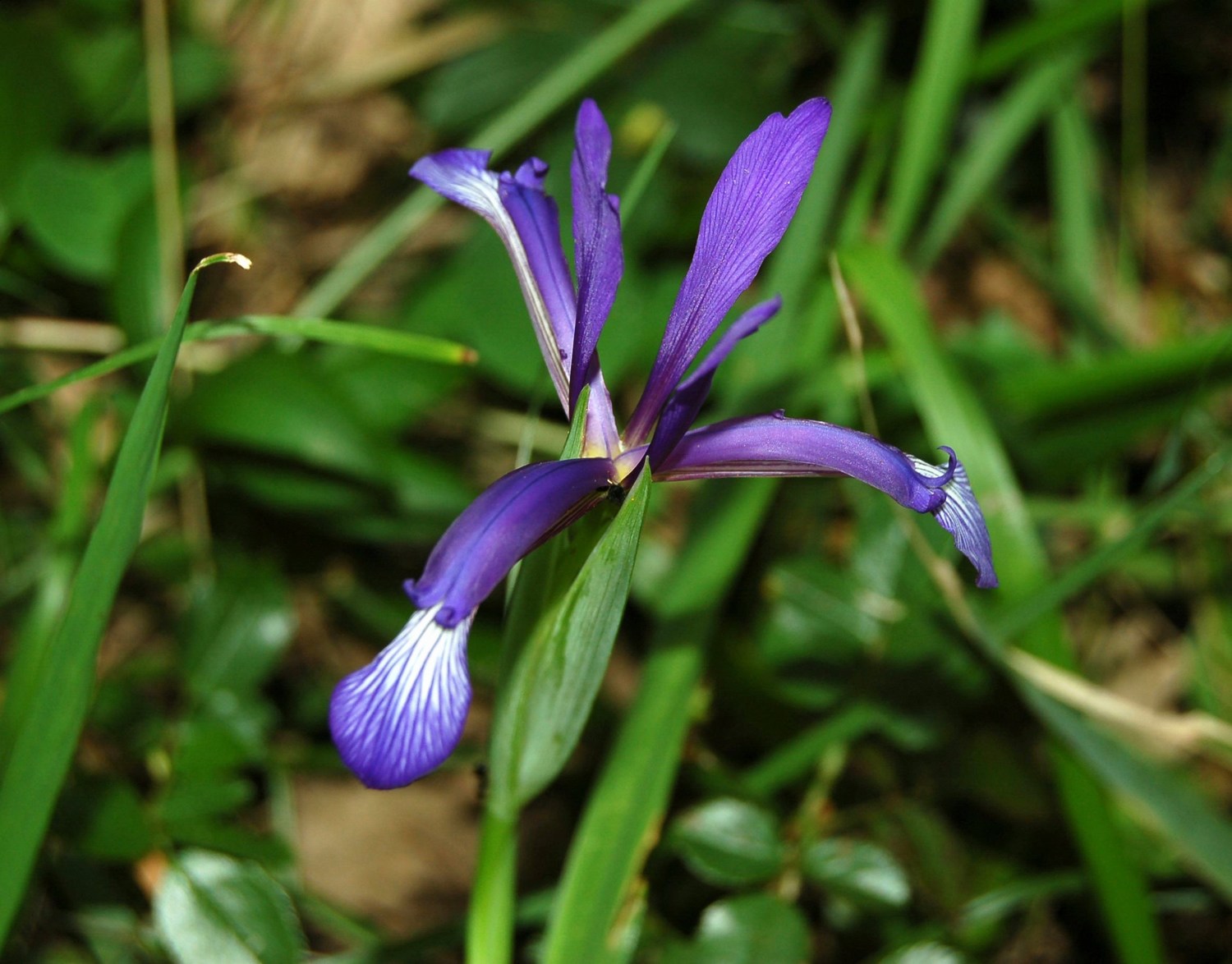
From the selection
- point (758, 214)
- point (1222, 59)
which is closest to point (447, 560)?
point (758, 214)

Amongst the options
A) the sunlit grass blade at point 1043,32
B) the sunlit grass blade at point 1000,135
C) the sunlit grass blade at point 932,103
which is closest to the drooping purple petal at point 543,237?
the sunlit grass blade at point 932,103

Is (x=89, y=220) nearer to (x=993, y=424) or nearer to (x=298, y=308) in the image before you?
(x=298, y=308)

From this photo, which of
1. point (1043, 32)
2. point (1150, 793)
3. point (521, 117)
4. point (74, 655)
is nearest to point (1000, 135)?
point (1043, 32)

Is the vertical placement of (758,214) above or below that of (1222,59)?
below

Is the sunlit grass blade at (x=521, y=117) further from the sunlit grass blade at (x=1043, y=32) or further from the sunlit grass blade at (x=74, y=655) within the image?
the sunlit grass blade at (x=74, y=655)

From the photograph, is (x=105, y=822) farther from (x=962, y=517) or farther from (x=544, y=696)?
(x=962, y=517)

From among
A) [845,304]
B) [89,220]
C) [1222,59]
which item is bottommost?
[89,220]

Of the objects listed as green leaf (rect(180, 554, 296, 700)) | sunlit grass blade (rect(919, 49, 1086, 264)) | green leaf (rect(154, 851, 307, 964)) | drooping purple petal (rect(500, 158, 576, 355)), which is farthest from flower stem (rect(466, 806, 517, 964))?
sunlit grass blade (rect(919, 49, 1086, 264))
